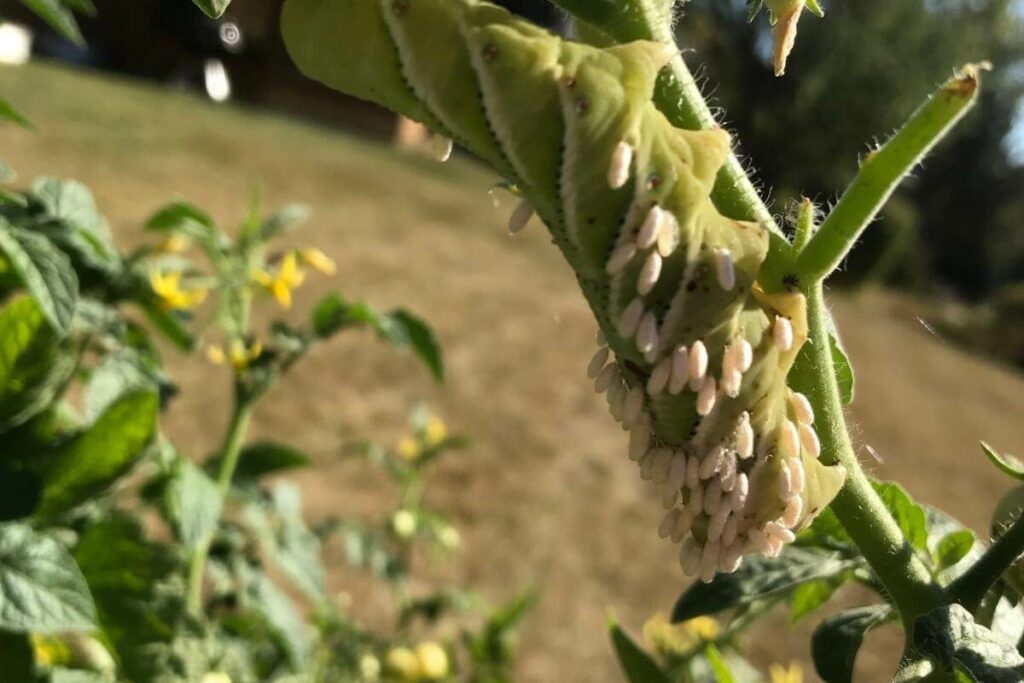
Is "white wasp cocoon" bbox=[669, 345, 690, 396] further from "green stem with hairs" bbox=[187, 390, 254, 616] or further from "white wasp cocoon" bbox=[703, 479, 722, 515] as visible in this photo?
"green stem with hairs" bbox=[187, 390, 254, 616]

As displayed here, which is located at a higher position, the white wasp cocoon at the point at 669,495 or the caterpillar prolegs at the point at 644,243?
the caterpillar prolegs at the point at 644,243

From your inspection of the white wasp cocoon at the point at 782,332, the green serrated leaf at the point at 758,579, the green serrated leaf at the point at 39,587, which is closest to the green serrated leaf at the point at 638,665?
the green serrated leaf at the point at 758,579

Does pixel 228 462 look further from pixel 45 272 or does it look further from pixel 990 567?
pixel 990 567

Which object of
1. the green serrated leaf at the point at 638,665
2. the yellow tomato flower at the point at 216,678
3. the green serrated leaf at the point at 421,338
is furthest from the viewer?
the green serrated leaf at the point at 421,338

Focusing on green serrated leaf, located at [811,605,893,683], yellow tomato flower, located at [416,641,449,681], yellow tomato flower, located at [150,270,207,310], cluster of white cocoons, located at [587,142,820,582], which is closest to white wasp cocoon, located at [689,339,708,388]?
cluster of white cocoons, located at [587,142,820,582]

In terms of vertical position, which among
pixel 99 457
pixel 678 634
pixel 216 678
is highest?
pixel 99 457

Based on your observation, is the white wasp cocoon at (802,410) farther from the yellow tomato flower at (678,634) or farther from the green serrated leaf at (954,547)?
the yellow tomato flower at (678,634)

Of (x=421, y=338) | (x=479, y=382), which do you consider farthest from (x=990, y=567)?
(x=479, y=382)
